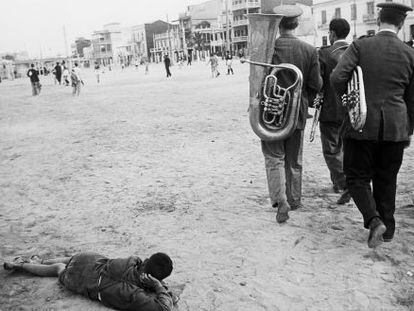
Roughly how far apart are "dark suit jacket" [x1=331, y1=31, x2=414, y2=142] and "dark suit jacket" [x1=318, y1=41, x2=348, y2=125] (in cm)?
121

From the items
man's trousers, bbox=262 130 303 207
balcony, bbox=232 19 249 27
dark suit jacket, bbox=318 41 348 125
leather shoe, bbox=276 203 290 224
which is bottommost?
leather shoe, bbox=276 203 290 224

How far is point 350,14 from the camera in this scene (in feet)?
194

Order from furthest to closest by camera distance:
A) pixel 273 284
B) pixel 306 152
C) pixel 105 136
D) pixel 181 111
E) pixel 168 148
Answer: pixel 181 111 < pixel 105 136 < pixel 168 148 < pixel 306 152 < pixel 273 284

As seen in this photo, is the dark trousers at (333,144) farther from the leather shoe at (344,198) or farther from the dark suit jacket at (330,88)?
the leather shoe at (344,198)

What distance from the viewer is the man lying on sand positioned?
3.34 metres

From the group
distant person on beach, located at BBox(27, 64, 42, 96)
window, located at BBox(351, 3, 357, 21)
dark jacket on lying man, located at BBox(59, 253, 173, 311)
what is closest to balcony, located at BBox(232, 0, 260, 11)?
window, located at BBox(351, 3, 357, 21)

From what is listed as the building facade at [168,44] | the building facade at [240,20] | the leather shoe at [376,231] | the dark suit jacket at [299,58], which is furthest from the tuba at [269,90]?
the building facade at [168,44]

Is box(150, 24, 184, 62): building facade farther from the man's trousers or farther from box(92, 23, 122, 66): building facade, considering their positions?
the man's trousers

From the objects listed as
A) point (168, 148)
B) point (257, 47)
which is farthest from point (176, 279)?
point (168, 148)

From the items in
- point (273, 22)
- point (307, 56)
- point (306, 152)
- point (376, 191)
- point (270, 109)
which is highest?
point (273, 22)

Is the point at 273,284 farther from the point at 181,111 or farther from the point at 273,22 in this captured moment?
the point at 181,111

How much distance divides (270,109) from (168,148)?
4.53 m

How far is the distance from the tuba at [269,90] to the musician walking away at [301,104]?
4.5 inches

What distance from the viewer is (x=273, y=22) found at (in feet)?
15.1
